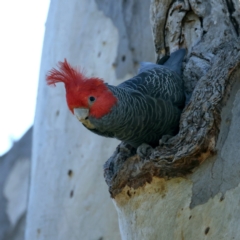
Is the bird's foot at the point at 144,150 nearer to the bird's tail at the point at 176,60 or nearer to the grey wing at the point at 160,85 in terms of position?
the grey wing at the point at 160,85

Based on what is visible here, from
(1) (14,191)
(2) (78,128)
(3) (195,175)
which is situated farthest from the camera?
(1) (14,191)

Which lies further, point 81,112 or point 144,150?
point 144,150

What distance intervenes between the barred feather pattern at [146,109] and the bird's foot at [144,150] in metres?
0.06

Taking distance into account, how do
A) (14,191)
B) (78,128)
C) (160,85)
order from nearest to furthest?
(160,85)
(78,128)
(14,191)

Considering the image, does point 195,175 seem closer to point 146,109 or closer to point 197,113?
point 197,113

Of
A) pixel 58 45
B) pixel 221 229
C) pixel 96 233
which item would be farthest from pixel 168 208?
pixel 58 45

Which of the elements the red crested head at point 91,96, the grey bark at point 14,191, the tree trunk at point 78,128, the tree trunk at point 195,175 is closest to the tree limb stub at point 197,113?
the tree trunk at point 195,175

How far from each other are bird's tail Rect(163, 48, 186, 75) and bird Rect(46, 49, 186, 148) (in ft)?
0.07

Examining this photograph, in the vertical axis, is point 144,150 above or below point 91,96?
below

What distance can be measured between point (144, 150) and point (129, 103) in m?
0.23

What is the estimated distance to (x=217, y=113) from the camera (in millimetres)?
2047

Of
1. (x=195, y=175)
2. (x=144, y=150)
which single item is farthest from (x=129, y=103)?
(x=195, y=175)

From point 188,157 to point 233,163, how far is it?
0.20 m

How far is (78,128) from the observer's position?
11.6ft
